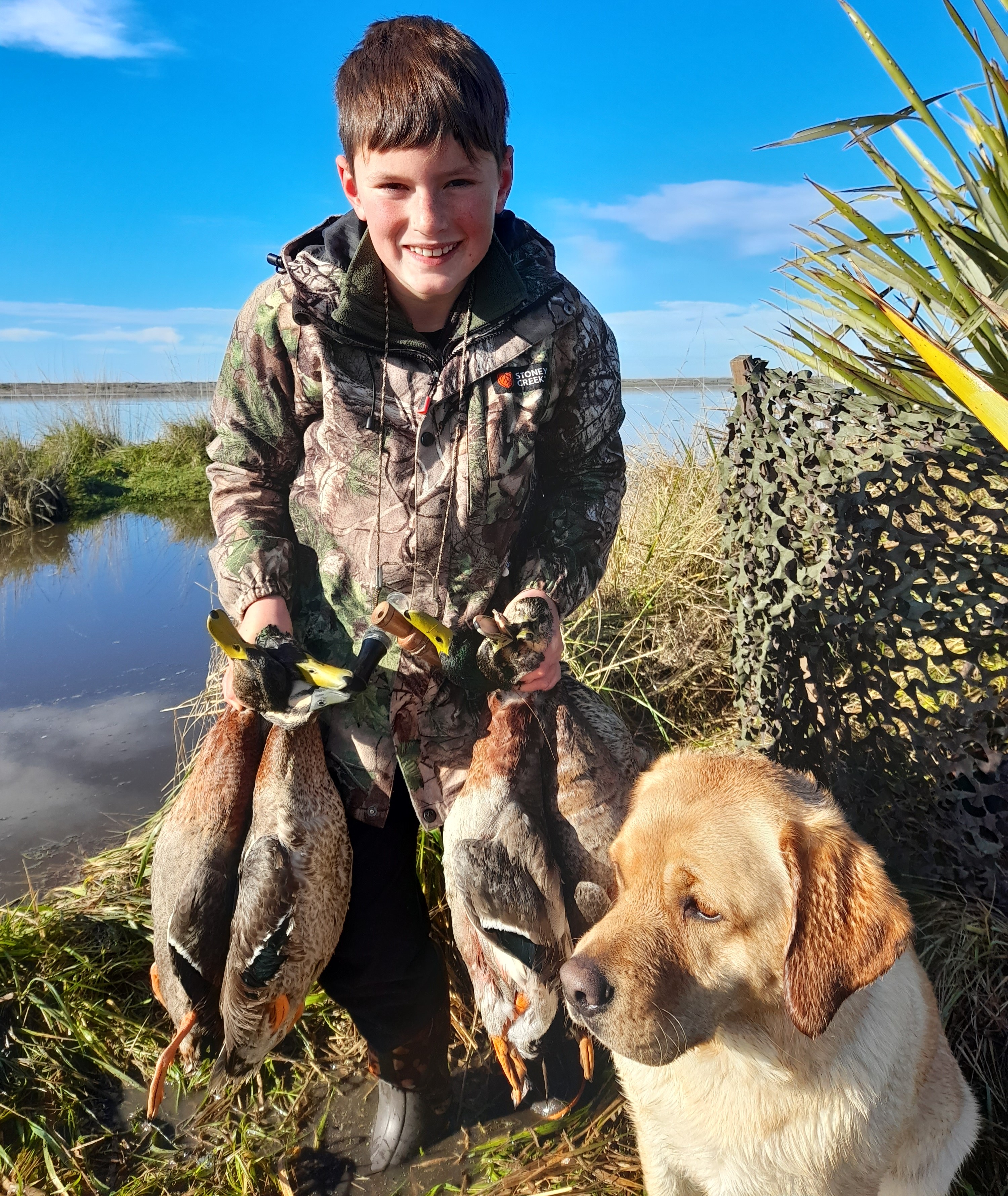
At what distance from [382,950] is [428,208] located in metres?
2.39

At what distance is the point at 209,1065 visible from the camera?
3.11 m

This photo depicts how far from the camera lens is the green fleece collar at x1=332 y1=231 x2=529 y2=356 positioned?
8.64 feet

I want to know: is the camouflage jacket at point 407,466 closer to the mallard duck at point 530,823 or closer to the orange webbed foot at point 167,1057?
the mallard duck at point 530,823

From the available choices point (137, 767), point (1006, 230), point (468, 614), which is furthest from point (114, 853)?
point (1006, 230)

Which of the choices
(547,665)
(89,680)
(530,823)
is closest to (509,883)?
(530,823)

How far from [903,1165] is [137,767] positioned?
17.7 feet

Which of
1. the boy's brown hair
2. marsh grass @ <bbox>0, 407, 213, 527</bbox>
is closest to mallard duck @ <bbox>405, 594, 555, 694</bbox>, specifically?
the boy's brown hair

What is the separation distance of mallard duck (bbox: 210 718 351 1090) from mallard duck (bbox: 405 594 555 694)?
50 centimetres

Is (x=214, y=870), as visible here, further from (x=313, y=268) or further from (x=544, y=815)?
(x=313, y=268)

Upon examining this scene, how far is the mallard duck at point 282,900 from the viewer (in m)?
2.52

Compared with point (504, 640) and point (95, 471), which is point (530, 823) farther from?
point (95, 471)

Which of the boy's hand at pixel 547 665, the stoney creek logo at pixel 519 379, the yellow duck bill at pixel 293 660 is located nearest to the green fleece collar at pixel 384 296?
the stoney creek logo at pixel 519 379

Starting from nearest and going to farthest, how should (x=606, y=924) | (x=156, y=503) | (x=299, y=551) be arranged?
1. (x=606, y=924)
2. (x=299, y=551)
3. (x=156, y=503)

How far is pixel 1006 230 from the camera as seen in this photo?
143 inches
